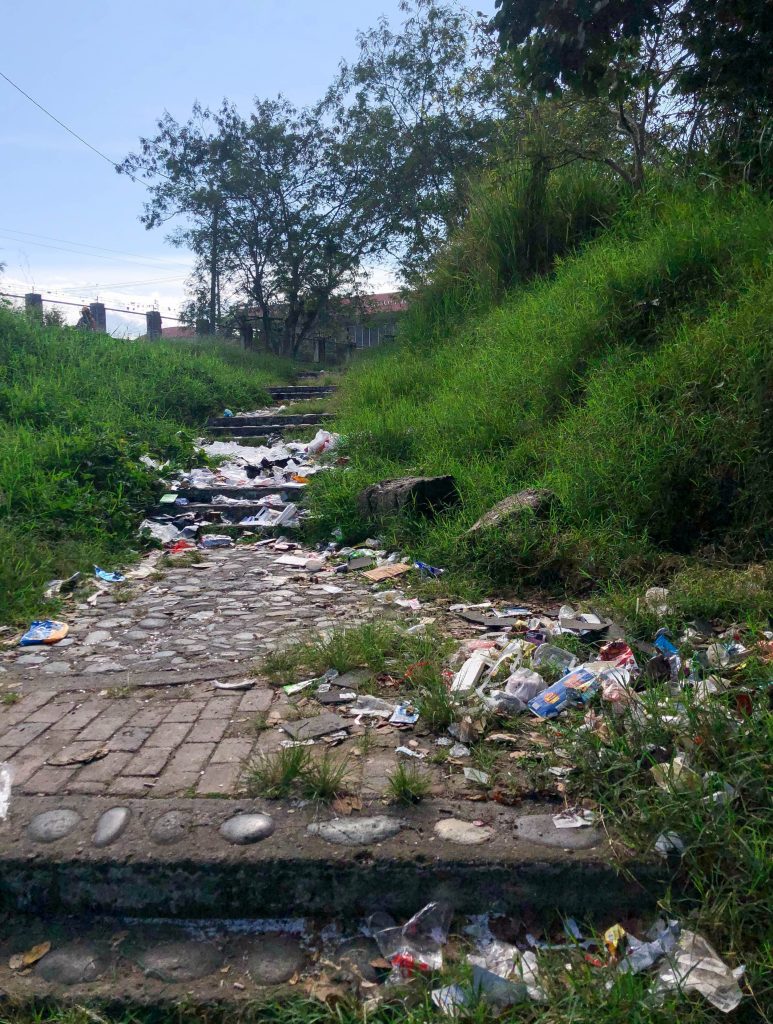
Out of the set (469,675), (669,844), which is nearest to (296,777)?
(469,675)

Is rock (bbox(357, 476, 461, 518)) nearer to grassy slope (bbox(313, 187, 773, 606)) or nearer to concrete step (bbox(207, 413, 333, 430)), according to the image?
grassy slope (bbox(313, 187, 773, 606))

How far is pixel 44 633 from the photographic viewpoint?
391cm

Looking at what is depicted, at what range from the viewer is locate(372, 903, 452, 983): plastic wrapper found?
1.79m

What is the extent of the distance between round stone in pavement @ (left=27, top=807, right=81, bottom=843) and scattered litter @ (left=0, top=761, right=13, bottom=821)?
111 millimetres

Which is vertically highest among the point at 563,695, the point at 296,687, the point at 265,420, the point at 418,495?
the point at 265,420

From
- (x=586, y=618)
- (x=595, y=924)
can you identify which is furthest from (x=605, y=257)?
(x=595, y=924)

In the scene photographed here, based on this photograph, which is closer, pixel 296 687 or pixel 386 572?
pixel 296 687

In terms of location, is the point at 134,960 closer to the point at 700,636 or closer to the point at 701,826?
the point at 701,826

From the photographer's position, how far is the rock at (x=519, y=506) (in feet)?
14.3

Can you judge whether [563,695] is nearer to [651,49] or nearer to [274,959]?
[274,959]

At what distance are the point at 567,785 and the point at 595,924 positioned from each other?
38 centimetres

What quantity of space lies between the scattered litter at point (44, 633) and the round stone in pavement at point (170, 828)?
6.64 ft

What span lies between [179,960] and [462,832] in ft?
2.44

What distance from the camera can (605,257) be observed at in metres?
6.79
